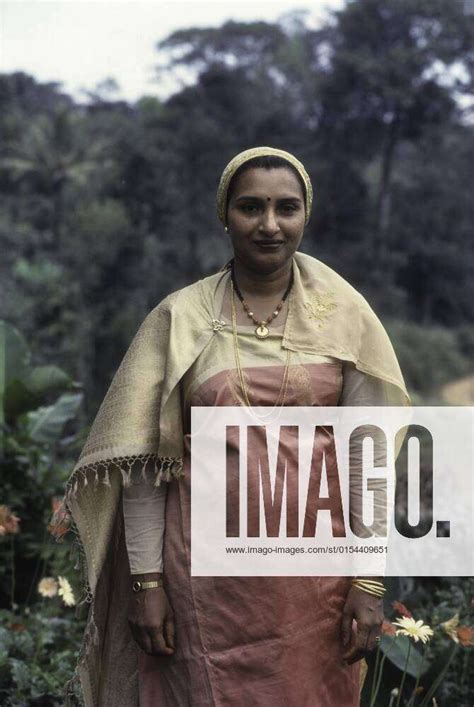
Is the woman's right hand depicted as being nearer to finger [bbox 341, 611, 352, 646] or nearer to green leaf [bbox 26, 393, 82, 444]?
finger [bbox 341, 611, 352, 646]

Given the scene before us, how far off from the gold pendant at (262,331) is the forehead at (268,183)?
0.30 metres

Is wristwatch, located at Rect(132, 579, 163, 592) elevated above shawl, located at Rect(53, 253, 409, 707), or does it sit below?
below

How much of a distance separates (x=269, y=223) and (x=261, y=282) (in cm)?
18

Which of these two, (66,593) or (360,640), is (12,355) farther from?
(360,640)

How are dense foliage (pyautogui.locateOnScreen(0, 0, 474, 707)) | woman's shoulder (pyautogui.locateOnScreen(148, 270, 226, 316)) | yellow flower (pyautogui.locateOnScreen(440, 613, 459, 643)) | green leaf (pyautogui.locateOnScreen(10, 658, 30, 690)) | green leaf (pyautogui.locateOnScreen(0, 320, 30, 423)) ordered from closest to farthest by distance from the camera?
woman's shoulder (pyautogui.locateOnScreen(148, 270, 226, 316)) → yellow flower (pyautogui.locateOnScreen(440, 613, 459, 643)) → green leaf (pyautogui.locateOnScreen(10, 658, 30, 690)) → green leaf (pyautogui.locateOnScreen(0, 320, 30, 423)) → dense foliage (pyautogui.locateOnScreen(0, 0, 474, 707))

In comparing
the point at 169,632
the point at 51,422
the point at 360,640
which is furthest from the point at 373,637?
the point at 51,422

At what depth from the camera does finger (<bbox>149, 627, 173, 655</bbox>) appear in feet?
6.70

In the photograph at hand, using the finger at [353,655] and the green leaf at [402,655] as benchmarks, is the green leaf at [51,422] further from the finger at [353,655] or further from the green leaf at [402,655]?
the finger at [353,655]

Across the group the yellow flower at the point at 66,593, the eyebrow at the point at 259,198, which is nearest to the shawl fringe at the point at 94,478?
the yellow flower at the point at 66,593

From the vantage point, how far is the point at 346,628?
2084mm

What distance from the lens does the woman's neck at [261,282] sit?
2.16 meters

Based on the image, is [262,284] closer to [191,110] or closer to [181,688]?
[181,688]

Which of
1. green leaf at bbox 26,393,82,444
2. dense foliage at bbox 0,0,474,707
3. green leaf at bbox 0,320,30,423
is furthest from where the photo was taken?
dense foliage at bbox 0,0,474,707

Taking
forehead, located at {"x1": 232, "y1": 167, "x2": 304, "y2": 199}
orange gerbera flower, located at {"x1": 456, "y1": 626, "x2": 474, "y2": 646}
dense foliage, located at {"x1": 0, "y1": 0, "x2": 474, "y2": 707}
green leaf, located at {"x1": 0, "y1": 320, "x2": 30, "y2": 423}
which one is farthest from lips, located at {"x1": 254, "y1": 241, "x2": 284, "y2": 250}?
dense foliage, located at {"x1": 0, "y1": 0, "x2": 474, "y2": 707}
